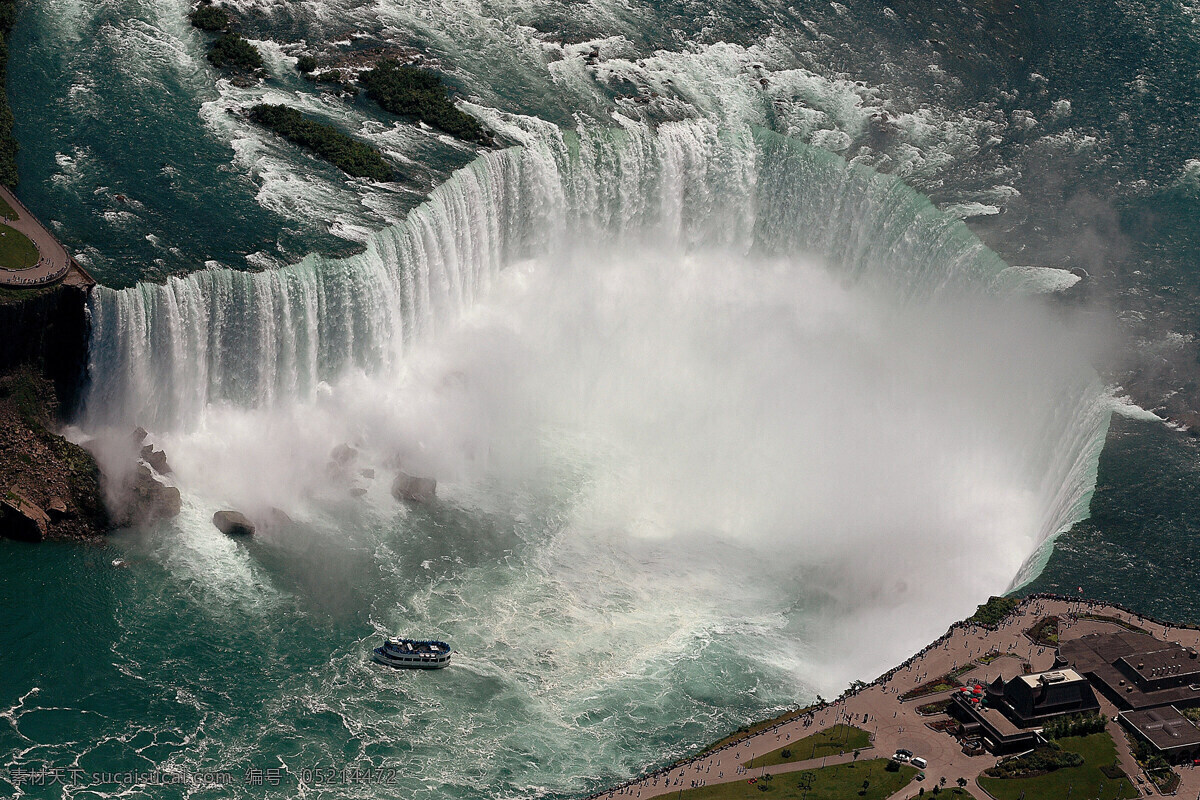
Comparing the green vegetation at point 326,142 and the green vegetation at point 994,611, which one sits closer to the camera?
the green vegetation at point 994,611

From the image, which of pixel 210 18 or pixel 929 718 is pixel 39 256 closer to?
pixel 210 18

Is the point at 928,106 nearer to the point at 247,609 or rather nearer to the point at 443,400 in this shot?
the point at 443,400

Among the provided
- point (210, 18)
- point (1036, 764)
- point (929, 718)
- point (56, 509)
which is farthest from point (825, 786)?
point (210, 18)

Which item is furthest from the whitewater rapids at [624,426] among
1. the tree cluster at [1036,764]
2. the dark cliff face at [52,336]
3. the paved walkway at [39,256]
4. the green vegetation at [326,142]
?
the tree cluster at [1036,764]

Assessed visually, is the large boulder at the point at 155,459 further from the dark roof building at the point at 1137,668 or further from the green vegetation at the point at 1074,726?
the dark roof building at the point at 1137,668

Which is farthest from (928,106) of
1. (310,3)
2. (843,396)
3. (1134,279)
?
(310,3)

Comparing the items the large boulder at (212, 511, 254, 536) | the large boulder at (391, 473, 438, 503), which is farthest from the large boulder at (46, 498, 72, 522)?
the large boulder at (391, 473, 438, 503)

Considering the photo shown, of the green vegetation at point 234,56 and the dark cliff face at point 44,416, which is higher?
the green vegetation at point 234,56
